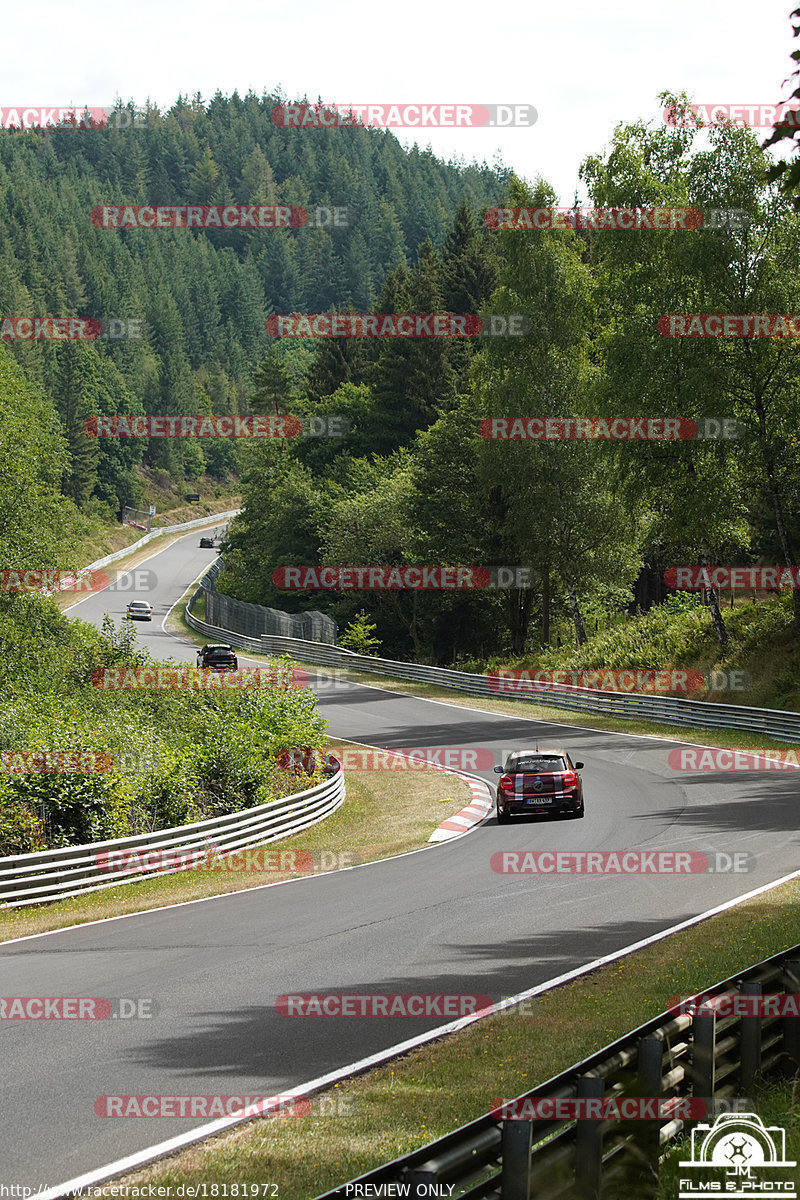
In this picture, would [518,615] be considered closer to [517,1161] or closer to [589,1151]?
[589,1151]

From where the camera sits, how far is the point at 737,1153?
6.31 metres

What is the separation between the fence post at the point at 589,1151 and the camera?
5559 millimetres

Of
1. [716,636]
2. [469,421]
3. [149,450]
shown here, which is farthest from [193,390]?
[716,636]

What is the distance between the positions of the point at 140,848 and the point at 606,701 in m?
23.0

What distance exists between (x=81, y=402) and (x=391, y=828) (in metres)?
122

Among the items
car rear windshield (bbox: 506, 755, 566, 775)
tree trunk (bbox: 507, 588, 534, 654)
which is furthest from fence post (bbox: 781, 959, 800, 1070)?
tree trunk (bbox: 507, 588, 534, 654)

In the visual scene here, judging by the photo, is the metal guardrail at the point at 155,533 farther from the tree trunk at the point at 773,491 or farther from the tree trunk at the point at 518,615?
the tree trunk at the point at 773,491

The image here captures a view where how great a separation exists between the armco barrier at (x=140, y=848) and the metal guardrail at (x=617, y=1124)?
11.3 meters

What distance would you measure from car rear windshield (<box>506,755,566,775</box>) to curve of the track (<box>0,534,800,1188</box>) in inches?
43.1

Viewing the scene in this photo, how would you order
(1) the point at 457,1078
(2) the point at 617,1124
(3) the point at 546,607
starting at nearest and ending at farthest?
(2) the point at 617,1124
(1) the point at 457,1078
(3) the point at 546,607

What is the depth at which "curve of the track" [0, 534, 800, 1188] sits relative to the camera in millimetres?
8023

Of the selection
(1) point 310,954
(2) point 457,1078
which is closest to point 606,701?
(1) point 310,954

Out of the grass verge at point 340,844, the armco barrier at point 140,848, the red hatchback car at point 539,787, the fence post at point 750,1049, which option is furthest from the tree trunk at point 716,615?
the fence post at point 750,1049

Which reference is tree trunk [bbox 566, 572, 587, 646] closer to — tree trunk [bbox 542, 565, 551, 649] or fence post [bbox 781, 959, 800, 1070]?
tree trunk [bbox 542, 565, 551, 649]
